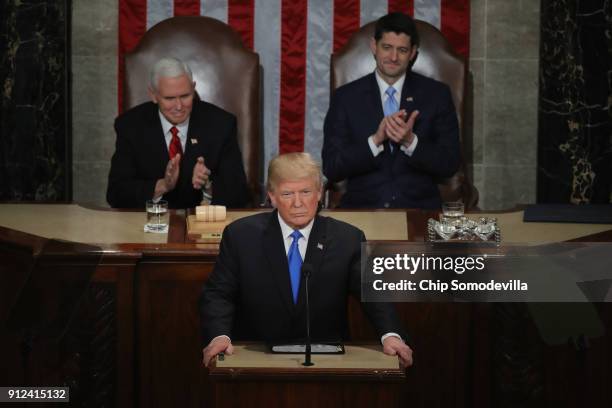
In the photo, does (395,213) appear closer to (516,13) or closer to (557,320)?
(557,320)

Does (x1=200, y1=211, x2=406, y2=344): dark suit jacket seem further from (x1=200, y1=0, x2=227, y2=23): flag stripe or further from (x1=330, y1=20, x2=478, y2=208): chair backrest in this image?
(x1=200, y1=0, x2=227, y2=23): flag stripe

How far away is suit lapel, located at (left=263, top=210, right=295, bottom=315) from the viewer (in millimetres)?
3795

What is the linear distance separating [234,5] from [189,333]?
9.36 ft

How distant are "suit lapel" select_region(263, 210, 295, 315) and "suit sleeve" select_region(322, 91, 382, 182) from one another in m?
2.07

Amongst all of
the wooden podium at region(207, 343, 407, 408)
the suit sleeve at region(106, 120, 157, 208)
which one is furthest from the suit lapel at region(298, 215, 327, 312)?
the suit sleeve at region(106, 120, 157, 208)

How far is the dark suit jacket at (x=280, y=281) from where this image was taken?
3783 mm

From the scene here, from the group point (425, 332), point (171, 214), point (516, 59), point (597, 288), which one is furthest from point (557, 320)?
point (516, 59)

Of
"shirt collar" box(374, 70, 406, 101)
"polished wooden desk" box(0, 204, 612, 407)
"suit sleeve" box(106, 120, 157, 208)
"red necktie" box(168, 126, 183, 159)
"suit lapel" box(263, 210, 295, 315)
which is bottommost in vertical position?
"polished wooden desk" box(0, 204, 612, 407)

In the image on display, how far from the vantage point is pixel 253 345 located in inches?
138

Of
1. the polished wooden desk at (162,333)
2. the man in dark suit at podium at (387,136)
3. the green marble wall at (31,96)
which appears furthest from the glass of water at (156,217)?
the green marble wall at (31,96)

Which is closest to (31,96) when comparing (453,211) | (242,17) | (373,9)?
(242,17)

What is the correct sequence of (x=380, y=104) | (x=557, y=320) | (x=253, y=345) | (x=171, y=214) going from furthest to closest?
1. (x=380, y=104)
2. (x=171, y=214)
3. (x=557, y=320)
4. (x=253, y=345)

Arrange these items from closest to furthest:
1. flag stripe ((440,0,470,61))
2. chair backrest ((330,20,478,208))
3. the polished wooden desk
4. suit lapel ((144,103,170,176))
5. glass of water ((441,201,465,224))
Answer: the polished wooden desk < glass of water ((441,201,465,224)) < suit lapel ((144,103,170,176)) < chair backrest ((330,20,478,208)) < flag stripe ((440,0,470,61))

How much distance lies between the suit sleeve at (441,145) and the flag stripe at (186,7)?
1591mm
